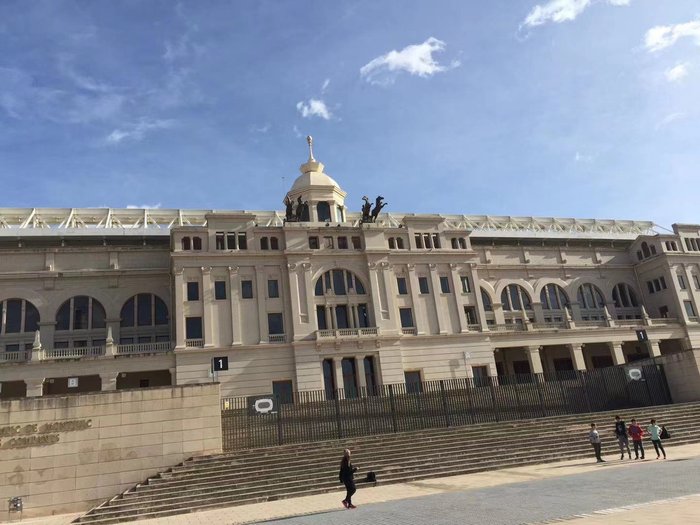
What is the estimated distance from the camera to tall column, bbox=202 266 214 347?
4334cm

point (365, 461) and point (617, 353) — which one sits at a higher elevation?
point (617, 353)

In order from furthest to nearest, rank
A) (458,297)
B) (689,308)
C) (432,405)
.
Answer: (689,308) < (458,297) < (432,405)

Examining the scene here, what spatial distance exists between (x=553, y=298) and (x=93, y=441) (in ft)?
170

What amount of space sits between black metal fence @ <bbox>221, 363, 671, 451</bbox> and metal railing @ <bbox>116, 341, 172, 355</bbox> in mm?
16117

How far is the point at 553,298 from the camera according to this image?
60.6 metres

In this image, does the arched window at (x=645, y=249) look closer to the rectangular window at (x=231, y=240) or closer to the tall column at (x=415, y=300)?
the tall column at (x=415, y=300)

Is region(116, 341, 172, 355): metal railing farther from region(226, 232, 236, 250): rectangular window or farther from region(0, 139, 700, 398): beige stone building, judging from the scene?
region(226, 232, 236, 250): rectangular window

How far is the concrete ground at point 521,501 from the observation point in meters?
12.4

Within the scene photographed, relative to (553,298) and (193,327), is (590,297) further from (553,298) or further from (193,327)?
(193,327)

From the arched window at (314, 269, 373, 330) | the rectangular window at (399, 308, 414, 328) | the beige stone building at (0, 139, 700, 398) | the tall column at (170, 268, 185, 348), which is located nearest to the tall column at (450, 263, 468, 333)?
the beige stone building at (0, 139, 700, 398)

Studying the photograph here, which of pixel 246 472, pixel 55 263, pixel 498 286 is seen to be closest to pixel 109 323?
pixel 55 263

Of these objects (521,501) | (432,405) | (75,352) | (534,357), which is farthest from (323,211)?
(521,501)

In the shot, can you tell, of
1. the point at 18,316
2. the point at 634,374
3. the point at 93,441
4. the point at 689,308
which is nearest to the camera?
the point at 93,441

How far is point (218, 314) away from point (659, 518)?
38.0m
